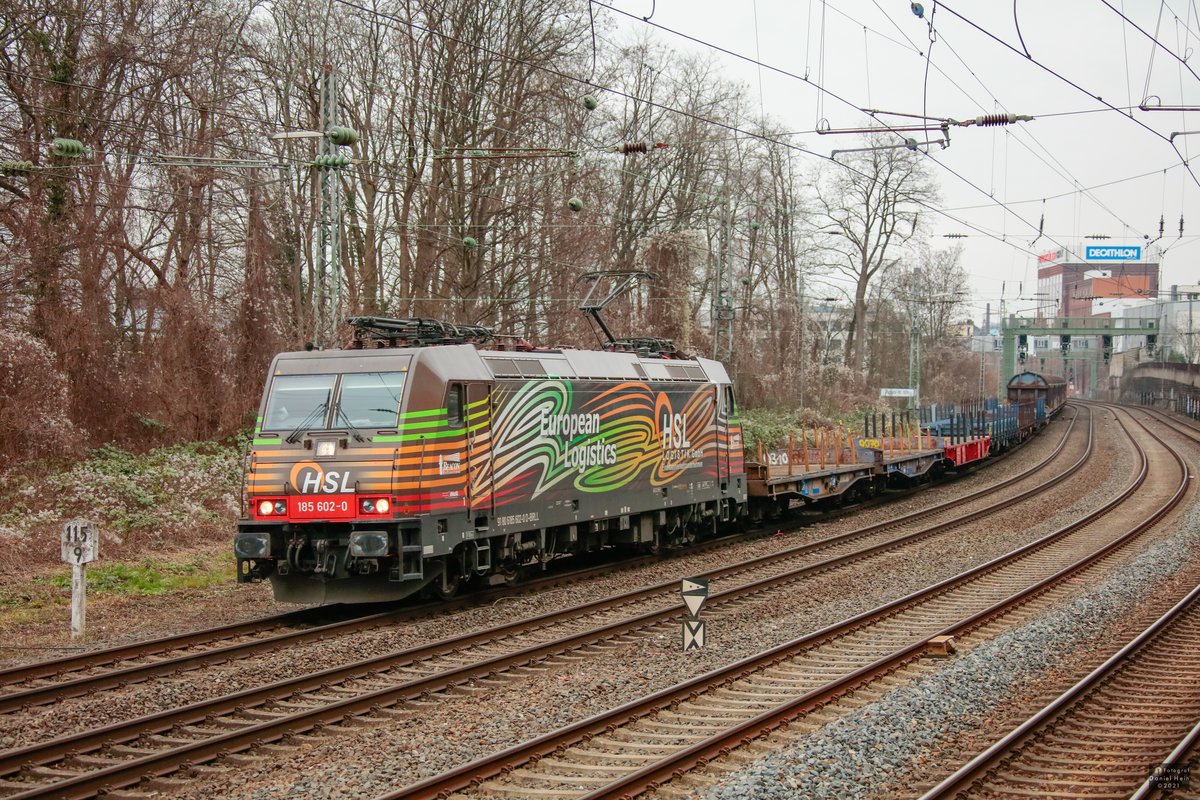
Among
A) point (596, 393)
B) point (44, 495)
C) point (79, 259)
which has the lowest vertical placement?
point (44, 495)

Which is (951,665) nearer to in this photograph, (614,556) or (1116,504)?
(614,556)

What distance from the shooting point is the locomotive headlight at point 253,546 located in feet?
42.2

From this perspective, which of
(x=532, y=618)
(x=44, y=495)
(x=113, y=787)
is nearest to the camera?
(x=113, y=787)

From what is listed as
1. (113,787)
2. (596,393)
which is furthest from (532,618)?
(113,787)

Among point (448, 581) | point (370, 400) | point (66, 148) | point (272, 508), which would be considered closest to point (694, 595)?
point (448, 581)

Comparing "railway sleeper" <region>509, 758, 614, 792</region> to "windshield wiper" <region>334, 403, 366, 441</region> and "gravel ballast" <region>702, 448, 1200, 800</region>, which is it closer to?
"gravel ballast" <region>702, 448, 1200, 800</region>

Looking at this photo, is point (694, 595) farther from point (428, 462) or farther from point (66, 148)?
point (66, 148)

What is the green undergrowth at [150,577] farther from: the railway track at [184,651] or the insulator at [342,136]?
the insulator at [342,136]

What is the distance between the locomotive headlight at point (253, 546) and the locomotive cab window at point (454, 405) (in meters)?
2.49

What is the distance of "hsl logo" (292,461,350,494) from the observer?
42.4 ft

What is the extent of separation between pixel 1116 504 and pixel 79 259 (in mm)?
23438

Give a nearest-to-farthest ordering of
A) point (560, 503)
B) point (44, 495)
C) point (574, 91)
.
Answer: point (560, 503) → point (44, 495) → point (574, 91)

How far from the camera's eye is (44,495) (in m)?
18.2

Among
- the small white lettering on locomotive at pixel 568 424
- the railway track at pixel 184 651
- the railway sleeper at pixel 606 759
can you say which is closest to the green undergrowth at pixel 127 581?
the railway track at pixel 184 651
